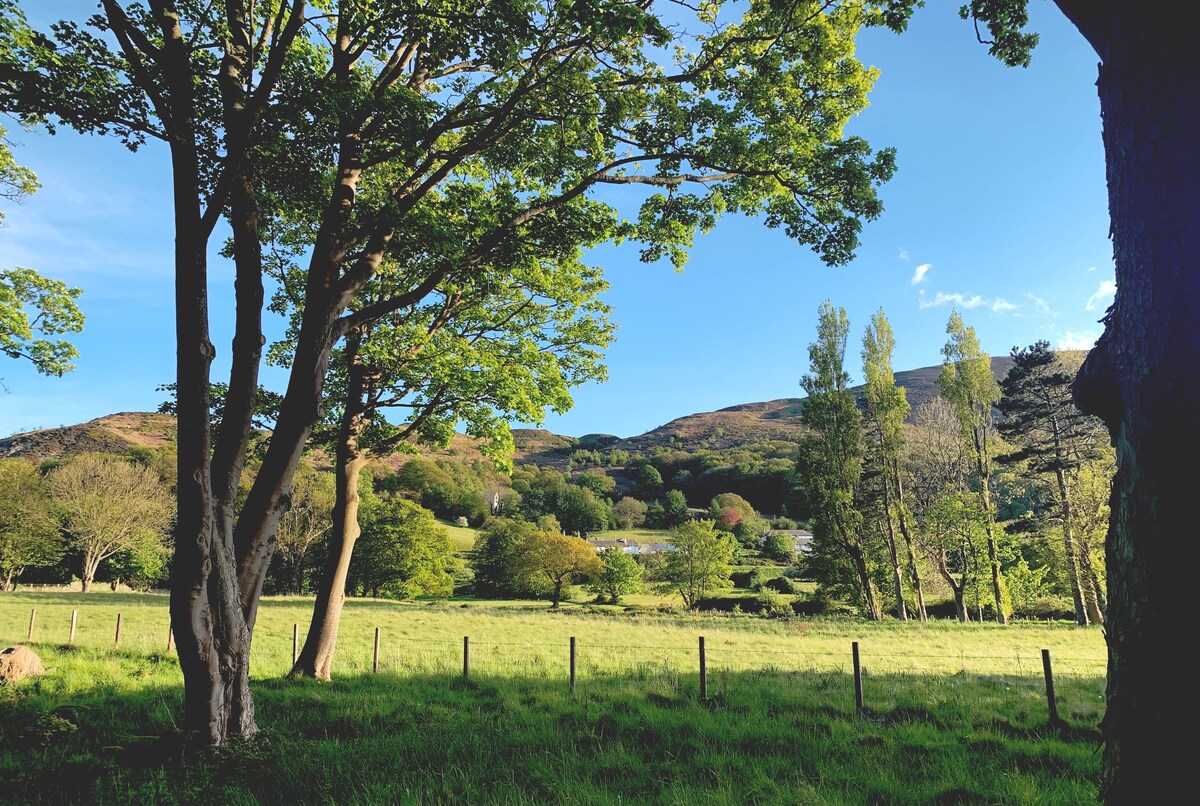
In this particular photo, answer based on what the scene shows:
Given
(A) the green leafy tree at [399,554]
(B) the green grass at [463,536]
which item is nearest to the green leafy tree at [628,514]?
(B) the green grass at [463,536]

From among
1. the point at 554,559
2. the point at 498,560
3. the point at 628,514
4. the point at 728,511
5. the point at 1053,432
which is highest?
the point at 1053,432

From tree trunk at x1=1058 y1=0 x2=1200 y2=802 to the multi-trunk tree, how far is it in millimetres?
4418

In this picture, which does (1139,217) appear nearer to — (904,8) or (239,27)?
(904,8)

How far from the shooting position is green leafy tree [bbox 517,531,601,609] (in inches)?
2121

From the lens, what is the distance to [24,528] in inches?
1566

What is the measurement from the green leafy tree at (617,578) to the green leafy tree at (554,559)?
0.96 m

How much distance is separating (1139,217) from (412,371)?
35.3ft

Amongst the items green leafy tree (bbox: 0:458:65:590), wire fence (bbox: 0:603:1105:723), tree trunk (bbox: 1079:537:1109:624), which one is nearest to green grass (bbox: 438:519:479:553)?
green leafy tree (bbox: 0:458:65:590)

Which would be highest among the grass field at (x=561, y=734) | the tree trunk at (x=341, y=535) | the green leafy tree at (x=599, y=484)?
the green leafy tree at (x=599, y=484)

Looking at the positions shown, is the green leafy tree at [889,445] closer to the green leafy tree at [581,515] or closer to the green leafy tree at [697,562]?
the green leafy tree at [697,562]

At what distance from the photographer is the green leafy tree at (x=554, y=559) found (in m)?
53.9

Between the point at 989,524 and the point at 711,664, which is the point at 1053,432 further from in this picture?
the point at 711,664

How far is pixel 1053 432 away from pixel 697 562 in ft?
91.6

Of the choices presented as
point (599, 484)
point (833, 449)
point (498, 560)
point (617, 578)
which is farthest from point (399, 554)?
point (599, 484)
